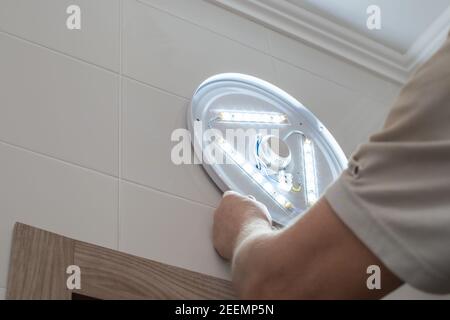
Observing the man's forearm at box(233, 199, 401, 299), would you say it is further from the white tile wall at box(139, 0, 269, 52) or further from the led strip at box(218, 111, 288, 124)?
the white tile wall at box(139, 0, 269, 52)

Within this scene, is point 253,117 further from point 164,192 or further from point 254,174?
point 164,192

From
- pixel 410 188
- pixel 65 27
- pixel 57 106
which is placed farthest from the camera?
pixel 65 27

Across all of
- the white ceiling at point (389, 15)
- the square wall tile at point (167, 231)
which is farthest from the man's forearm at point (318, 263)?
the white ceiling at point (389, 15)

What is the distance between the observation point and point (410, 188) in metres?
0.80

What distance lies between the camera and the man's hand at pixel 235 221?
1180 mm

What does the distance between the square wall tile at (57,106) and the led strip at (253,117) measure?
0.28 metres

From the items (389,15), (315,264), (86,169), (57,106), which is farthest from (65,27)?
(389,15)

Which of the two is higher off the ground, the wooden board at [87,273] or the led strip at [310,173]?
the led strip at [310,173]

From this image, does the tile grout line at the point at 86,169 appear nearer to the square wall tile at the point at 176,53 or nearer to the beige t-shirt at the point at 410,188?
the square wall tile at the point at 176,53

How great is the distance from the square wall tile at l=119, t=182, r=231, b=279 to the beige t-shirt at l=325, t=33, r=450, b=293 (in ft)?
1.45

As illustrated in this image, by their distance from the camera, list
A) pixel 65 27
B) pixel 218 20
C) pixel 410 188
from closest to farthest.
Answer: pixel 410 188
pixel 65 27
pixel 218 20

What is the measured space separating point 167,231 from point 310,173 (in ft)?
1.50

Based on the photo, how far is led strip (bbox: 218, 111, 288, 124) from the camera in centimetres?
153
